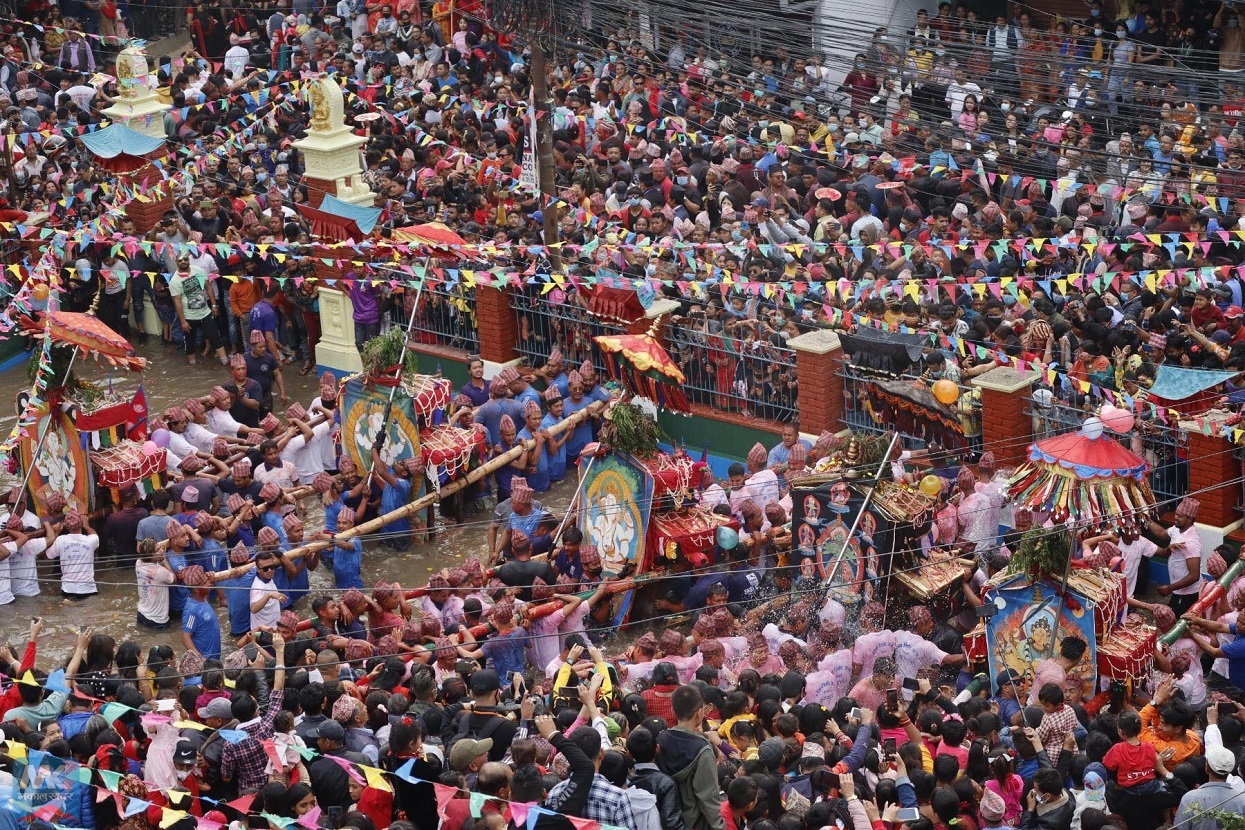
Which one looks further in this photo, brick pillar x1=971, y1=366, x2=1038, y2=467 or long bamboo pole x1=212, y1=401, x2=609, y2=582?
long bamboo pole x1=212, y1=401, x2=609, y2=582

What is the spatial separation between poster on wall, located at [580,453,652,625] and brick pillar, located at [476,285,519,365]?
4.79m

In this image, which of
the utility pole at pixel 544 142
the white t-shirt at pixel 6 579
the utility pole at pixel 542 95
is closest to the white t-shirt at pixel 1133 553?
the utility pole at pixel 542 95

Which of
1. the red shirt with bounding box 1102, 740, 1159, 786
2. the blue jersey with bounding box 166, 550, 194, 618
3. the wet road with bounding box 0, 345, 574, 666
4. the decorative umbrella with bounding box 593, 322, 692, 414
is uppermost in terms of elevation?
the decorative umbrella with bounding box 593, 322, 692, 414

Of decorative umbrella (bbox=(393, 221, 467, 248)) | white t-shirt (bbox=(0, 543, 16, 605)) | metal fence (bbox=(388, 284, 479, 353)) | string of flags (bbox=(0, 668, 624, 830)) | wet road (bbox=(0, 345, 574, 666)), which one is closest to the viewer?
string of flags (bbox=(0, 668, 624, 830))

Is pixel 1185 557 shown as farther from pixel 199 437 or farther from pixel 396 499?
pixel 199 437

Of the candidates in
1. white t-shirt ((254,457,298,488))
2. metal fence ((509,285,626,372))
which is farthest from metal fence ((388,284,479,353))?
white t-shirt ((254,457,298,488))

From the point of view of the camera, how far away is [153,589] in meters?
16.8

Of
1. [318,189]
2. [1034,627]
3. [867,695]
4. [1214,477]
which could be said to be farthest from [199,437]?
[1214,477]

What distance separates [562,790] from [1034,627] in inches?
180

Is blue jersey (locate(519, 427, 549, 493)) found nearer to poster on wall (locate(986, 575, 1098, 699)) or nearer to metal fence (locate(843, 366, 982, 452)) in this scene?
metal fence (locate(843, 366, 982, 452))

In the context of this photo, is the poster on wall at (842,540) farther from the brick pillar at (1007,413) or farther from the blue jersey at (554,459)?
the blue jersey at (554,459)

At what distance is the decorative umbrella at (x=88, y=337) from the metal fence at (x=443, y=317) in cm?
428

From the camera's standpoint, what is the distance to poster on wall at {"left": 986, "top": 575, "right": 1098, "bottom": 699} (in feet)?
44.7

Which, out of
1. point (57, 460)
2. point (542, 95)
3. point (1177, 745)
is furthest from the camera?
point (542, 95)
